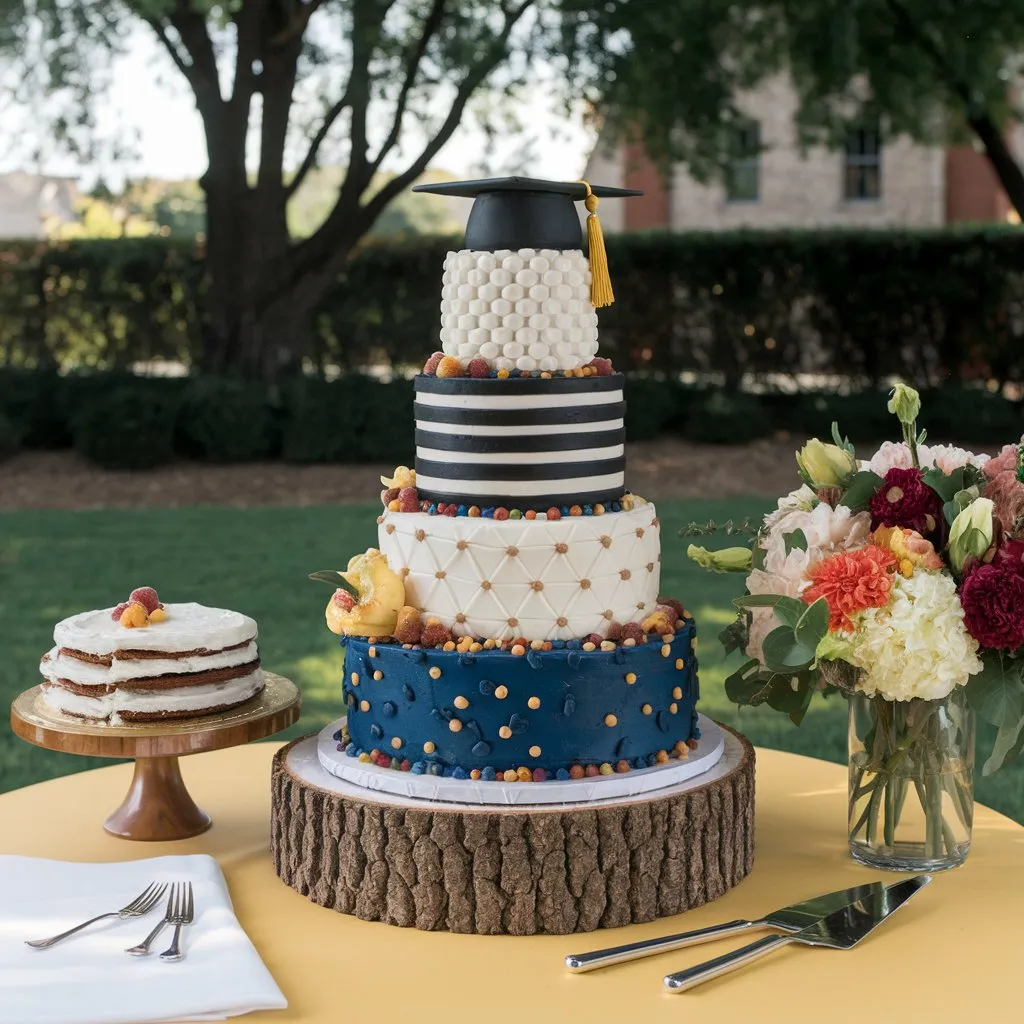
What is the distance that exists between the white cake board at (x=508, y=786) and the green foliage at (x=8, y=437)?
1073 centimetres

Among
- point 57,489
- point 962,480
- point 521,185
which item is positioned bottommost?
point 57,489

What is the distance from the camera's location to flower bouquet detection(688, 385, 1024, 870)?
2.63 meters

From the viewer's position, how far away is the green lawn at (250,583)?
617cm

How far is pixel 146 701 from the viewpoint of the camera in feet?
10.3

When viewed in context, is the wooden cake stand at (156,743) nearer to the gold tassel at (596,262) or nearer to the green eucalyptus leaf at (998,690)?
the gold tassel at (596,262)

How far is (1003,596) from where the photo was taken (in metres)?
2.58

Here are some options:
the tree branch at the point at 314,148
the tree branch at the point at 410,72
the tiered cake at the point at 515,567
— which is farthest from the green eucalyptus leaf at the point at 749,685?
the tree branch at the point at 314,148

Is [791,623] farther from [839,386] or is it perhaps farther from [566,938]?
[839,386]

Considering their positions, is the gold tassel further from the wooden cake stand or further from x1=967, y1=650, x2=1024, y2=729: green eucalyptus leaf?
the wooden cake stand

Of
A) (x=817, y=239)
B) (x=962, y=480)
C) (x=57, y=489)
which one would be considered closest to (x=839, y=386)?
(x=817, y=239)

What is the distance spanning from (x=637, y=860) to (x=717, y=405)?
11.5 metres

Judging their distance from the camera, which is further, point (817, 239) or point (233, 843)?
point (817, 239)

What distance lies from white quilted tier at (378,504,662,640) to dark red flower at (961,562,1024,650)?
0.68m

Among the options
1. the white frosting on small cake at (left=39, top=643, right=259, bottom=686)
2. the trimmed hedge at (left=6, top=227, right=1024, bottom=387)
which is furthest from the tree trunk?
the white frosting on small cake at (left=39, top=643, right=259, bottom=686)
